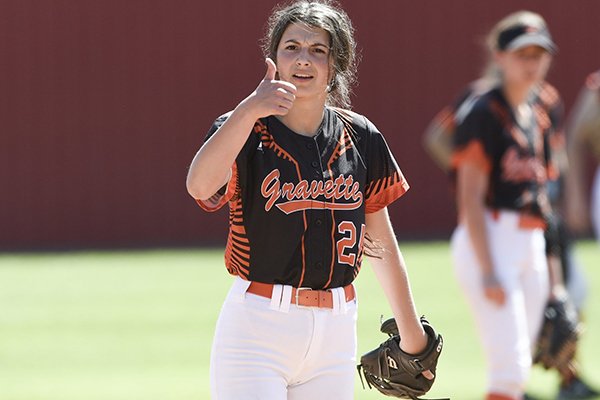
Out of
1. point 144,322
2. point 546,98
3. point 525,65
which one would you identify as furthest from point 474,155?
point 144,322

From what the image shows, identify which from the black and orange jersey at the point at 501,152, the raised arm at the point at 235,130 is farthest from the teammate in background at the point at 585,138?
the raised arm at the point at 235,130

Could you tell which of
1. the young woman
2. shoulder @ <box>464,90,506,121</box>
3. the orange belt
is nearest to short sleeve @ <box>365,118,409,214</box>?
the orange belt

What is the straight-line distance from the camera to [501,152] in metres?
6.64

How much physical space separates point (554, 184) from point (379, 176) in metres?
3.30

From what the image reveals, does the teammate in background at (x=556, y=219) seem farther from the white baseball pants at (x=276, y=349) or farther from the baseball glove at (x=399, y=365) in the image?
the white baseball pants at (x=276, y=349)

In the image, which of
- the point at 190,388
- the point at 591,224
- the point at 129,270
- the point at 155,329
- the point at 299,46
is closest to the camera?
the point at 299,46

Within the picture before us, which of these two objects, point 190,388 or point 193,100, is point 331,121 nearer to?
point 190,388

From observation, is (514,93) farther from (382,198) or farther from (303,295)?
(303,295)

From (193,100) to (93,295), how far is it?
5.49 m

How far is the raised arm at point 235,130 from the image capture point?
382 cm

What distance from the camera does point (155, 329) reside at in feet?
35.3

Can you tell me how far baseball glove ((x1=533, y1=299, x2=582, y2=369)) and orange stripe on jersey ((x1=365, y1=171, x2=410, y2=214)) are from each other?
10.1ft

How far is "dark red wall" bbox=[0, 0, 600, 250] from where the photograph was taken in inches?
688

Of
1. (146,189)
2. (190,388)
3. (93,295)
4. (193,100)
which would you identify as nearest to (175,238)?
(146,189)
